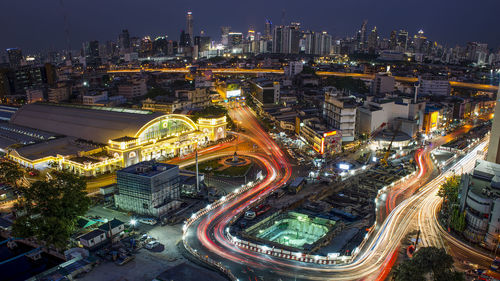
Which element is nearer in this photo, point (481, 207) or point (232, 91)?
point (481, 207)

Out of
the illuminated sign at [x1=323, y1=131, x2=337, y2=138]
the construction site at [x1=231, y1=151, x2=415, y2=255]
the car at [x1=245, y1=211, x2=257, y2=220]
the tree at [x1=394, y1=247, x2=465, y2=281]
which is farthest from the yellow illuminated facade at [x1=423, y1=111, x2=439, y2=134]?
the tree at [x1=394, y1=247, x2=465, y2=281]

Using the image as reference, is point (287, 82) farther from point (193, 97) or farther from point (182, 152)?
point (182, 152)

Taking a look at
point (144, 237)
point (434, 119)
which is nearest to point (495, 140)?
point (434, 119)

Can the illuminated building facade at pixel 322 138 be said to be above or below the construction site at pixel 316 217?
above

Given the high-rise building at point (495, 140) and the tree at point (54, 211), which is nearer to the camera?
the tree at point (54, 211)

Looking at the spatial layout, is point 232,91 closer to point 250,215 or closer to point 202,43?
point 250,215

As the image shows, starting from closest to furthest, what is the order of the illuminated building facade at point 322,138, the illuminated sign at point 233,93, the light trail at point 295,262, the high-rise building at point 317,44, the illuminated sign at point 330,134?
the light trail at point 295,262
the illuminated sign at point 330,134
the illuminated building facade at point 322,138
the illuminated sign at point 233,93
the high-rise building at point 317,44

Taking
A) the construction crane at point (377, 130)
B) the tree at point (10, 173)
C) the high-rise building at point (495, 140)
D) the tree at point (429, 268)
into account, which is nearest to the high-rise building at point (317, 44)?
the construction crane at point (377, 130)

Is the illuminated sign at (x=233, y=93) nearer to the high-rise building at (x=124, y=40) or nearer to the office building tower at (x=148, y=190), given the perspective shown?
the office building tower at (x=148, y=190)

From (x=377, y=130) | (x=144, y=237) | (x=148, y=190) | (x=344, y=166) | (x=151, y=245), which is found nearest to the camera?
(x=151, y=245)
